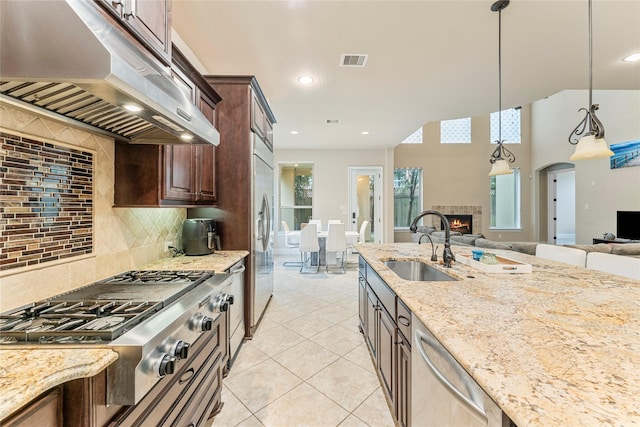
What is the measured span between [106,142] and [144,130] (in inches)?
10.6

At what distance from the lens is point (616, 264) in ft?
5.95

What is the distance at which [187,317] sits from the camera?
114 cm

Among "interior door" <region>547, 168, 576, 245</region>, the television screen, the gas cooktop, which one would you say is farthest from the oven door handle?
"interior door" <region>547, 168, 576, 245</region>

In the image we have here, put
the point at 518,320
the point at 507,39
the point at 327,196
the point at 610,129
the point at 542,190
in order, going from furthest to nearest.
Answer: the point at 542,190, the point at 327,196, the point at 610,129, the point at 507,39, the point at 518,320

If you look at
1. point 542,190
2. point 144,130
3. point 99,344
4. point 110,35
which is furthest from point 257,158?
point 542,190

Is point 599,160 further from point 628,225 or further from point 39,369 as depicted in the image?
point 39,369

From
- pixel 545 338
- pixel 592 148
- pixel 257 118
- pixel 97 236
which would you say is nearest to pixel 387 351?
pixel 545 338

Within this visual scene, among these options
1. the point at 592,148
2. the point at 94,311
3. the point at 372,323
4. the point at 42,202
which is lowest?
the point at 372,323

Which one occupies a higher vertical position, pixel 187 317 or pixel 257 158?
pixel 257 158

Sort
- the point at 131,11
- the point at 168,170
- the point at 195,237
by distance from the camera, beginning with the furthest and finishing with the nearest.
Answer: the point at 195,237 < the point at 168,170 < the point at 131,11

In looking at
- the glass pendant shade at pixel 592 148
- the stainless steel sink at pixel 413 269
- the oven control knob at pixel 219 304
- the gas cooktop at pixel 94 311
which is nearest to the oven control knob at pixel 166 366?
the gas cooktop at pixel 94 311

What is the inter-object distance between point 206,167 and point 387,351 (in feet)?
6.53

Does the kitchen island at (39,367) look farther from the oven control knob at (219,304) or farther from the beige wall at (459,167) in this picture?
the beige wall at (459,167)

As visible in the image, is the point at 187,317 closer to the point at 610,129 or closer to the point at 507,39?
the point at 507,39
